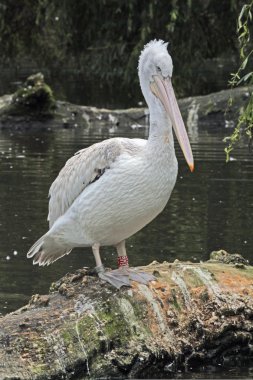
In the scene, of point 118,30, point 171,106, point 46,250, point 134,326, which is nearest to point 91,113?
point 118,30

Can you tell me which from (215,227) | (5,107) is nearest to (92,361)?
(215,227)

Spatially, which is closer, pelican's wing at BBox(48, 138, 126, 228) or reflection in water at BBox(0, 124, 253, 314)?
pelican's wing at BBox(48, 138, 126, 228)

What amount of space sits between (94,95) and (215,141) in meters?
9.64

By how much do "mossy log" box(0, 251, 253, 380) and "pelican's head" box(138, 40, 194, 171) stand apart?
2.73ft

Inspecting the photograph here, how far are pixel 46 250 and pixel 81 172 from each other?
613 millimetres

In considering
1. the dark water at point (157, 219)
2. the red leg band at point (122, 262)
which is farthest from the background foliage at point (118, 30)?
the red leg band at point (122, 262)

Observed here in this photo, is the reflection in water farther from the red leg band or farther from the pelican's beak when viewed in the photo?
the pelican's beak

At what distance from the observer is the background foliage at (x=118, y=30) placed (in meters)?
19.1

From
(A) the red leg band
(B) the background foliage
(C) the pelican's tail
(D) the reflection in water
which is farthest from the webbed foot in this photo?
(B) the background foliage

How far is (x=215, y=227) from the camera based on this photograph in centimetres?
1037

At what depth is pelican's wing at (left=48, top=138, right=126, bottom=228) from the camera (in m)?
6.35

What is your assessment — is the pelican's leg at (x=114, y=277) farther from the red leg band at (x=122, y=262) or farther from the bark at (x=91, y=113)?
the bark at (x=91, y=113)

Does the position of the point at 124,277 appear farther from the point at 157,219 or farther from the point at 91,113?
the point at 91,113

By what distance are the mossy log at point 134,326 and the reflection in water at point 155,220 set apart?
1.45 meters
